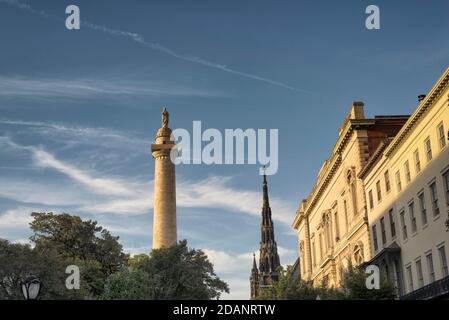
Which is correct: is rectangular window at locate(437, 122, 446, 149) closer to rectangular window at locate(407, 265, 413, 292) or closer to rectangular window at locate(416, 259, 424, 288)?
rectangular window at locate(416, 259, 424, 288)

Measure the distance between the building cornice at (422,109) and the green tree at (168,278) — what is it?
23.0m

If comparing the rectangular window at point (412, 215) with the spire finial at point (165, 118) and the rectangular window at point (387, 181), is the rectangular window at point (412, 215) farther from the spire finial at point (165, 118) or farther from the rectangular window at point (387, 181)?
the spire finial at point (165, 118)

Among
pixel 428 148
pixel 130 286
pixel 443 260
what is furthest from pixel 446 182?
pixel 130 286

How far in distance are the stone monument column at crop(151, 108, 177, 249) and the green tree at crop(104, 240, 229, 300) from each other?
6686mm

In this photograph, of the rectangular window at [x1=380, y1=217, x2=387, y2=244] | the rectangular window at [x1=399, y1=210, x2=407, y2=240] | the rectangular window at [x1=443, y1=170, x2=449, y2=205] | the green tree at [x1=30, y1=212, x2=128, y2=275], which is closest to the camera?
the rectangular window at [x1=443, y1=170, x2=449, y2=205]

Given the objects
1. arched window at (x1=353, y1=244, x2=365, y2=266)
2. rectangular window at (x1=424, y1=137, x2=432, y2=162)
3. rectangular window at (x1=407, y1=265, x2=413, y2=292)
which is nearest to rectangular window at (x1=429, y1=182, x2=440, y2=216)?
rectangular window at (x1=424, y1=137, x2=432, y2=162)

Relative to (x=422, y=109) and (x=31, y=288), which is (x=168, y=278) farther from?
(x=31, y=288)

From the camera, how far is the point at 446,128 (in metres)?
34.6

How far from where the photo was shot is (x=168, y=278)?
58.9m

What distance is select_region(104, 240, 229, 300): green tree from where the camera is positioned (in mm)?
53219

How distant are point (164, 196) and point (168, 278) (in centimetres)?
1652

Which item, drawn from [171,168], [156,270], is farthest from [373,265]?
[171,168]

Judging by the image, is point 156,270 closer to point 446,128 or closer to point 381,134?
point 381,134
